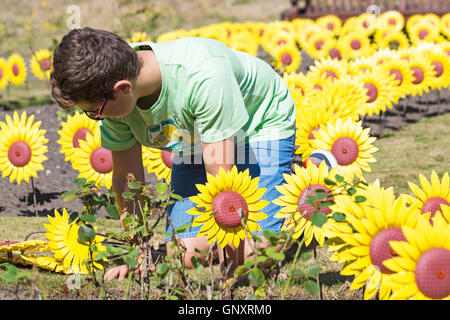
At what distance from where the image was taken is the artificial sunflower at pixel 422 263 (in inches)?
65.1

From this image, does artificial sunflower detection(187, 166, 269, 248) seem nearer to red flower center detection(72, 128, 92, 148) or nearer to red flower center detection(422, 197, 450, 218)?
red flower center detection(422, 197, 450, 218)

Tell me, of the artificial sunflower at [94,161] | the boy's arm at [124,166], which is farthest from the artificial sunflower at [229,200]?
the artificial sunflower at [94,161]

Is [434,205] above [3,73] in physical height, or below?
A: below

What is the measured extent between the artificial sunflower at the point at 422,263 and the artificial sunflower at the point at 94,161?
2506 millimetres

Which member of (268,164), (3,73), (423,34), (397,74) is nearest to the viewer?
(268,164)

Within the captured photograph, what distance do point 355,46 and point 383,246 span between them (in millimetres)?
5894

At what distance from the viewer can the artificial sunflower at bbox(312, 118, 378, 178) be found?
3.25 m

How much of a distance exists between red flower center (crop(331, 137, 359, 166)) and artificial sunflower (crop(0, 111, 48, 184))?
6.43 feet

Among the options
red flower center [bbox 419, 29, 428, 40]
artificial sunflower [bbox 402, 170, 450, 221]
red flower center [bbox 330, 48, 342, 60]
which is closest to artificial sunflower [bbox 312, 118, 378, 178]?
artificial sunflower [bbox 402, 170, 450, 221]

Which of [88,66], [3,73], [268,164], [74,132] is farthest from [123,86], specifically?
[3,73]

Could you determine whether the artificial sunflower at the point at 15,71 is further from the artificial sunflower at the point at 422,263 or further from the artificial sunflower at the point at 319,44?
the artificial sunflower at the point at 422,263

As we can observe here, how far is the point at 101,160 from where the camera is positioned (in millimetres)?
3848

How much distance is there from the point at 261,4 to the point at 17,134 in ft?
50.4

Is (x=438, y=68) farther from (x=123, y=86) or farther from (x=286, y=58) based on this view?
(x=123, y=86)
